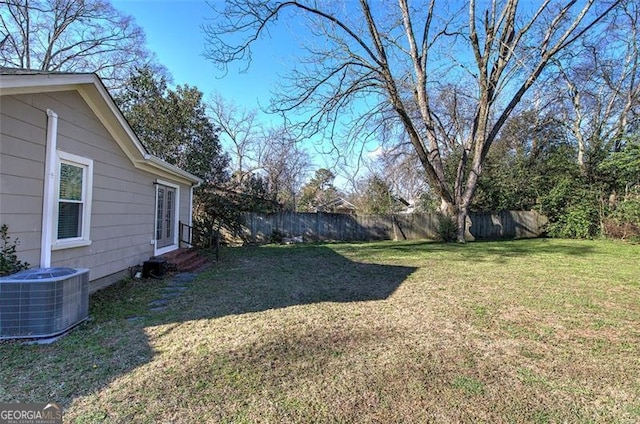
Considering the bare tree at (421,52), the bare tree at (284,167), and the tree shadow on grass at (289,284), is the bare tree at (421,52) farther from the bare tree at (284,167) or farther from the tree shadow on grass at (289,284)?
the bare tree at (284,167)

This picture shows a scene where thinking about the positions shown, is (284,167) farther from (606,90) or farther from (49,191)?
(49,191)

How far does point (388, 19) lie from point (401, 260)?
8946 mm

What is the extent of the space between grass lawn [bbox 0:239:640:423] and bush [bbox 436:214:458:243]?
8.15 m

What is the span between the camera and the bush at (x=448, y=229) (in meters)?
13.7

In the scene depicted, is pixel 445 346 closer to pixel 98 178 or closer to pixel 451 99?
pixel 98 178

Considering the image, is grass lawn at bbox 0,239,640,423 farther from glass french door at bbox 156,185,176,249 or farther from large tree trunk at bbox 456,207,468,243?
large tree trunk at bbox 456,207,468,243

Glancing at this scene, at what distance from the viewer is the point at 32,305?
3174 mm

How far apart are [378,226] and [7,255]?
44.0ft

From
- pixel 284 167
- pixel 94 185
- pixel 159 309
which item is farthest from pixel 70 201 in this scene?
pixel 284 167

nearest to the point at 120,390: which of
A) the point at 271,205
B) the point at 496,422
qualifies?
the point at 496,422

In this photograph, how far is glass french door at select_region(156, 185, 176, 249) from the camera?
7777mm

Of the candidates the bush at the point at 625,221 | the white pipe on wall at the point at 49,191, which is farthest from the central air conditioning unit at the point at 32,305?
the bush at the point at 625,221

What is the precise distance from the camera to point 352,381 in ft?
8.26

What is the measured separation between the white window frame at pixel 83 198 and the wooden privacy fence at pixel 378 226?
29.6 ft
